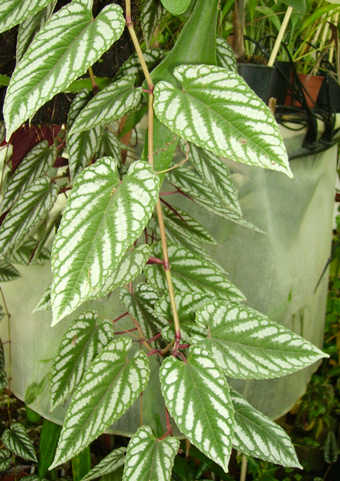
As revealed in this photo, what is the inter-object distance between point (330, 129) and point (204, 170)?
0.34 metres

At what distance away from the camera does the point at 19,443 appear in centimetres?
106

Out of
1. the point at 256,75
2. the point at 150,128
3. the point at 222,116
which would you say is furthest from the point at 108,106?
the point at 256,75

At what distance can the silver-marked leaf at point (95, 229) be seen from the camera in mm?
430

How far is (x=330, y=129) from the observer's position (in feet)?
3.06

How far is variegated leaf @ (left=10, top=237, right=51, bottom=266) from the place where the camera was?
0.83 metres

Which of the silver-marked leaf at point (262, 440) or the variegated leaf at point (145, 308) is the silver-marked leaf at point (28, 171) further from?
the silver-marked leaf at point (262, 440)

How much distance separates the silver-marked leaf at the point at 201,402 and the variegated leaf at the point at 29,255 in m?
0.39

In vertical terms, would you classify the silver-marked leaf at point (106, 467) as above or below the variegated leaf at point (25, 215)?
below

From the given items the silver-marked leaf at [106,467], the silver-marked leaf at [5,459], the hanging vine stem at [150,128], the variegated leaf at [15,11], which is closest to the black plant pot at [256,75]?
the hanging vine stem at [150,128]

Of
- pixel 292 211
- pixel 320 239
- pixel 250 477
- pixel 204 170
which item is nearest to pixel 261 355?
pixel 204 170

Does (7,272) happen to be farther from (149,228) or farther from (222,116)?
(222,116)

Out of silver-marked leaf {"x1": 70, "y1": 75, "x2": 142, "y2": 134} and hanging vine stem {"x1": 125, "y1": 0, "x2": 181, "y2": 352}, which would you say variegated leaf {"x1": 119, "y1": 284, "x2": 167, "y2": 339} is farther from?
silver-marked leaf {"x1": 70, "y1": 75, "x2": 142, "y2": 134}

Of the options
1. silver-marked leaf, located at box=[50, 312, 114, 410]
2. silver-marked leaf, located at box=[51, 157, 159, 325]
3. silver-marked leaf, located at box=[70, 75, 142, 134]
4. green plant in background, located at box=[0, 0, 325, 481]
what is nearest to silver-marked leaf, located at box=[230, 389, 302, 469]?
green plant in background, located at box=[0, 0, 325, 481]

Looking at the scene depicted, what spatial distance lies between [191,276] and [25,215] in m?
0.30
